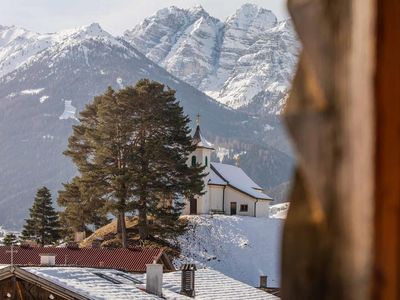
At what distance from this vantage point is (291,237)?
1.16 metres

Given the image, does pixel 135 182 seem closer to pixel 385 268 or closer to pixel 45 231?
pixel 45 231

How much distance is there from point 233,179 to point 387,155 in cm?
6182

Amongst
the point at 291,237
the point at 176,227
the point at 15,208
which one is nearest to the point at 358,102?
the point at 291,237

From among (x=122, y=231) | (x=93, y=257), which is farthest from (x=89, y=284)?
(x=122, y=231)

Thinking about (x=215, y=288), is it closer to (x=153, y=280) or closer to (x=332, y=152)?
(x=153, y=280)

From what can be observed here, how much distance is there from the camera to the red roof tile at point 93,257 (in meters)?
31.5

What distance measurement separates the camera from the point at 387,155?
1092mm

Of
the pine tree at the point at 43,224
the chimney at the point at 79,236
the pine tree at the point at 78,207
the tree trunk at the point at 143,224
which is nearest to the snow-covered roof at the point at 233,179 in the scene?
the pine tree at the point at 43,224

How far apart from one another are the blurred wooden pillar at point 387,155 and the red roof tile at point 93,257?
29.7m

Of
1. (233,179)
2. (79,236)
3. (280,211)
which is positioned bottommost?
(280,211)

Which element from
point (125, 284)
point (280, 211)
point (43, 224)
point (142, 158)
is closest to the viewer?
point (280, 211)

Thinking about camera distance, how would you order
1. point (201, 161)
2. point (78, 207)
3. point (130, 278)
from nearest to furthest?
point (130, 278), point (78, 207), point (201, 161)

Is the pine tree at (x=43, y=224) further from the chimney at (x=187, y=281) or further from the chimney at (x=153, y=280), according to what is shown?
the chimney at (x=153, y=280)

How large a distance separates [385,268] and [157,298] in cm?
1641
